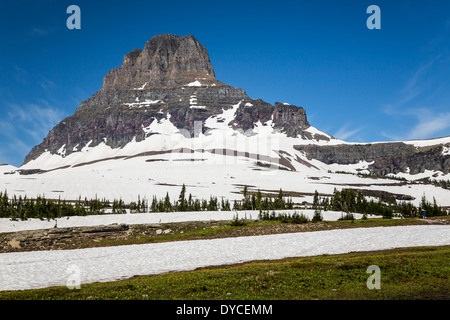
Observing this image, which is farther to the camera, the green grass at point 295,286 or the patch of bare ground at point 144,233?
the patch of bare ground at point 144,233

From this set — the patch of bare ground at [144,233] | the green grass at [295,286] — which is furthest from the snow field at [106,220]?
the green grass at [295,286]

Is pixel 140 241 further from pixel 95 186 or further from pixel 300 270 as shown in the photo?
pixel 95 186

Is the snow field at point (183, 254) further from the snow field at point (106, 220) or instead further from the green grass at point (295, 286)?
the snow field at point (106, 220)

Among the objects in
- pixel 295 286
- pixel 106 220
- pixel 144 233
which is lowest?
pixel 144 233

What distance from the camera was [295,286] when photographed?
67.0 ft

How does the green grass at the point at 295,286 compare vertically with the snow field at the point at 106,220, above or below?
Result: above

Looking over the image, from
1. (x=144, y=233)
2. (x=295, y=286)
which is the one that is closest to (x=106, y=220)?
(x=144, y=233)

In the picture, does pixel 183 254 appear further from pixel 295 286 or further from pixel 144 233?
pixel 295 286

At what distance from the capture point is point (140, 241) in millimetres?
51750

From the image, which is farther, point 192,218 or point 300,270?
point 192,218

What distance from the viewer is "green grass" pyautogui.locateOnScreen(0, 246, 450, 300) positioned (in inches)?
737

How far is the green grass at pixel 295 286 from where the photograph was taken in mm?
18719
